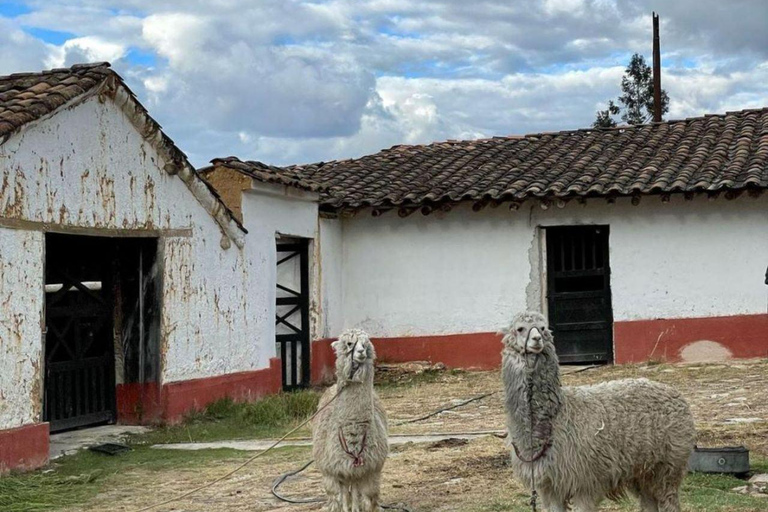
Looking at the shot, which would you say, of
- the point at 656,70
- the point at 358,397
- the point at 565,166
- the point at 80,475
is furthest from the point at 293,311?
the point at 656,70

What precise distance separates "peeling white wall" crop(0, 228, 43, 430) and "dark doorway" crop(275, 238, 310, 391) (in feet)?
22.4

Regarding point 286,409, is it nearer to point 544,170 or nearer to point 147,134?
point 147,134

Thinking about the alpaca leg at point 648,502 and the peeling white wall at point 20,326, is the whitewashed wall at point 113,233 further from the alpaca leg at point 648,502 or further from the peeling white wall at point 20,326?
the alpaca leg at point 648,502

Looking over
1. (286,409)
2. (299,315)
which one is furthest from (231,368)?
(299,315)

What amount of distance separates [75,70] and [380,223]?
8.28 meters

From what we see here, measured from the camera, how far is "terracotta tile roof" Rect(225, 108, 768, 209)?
18.0 m

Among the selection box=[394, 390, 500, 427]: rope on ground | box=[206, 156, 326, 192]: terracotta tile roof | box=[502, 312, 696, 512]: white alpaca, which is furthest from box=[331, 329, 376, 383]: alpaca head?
box=[206, 156, 326, 192]: terracotta tile roof

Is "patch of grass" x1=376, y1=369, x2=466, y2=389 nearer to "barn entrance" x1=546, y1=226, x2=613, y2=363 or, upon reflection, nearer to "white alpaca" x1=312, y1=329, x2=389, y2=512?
"barn entrance" x1=546, y1=226, x2=613, y2=363

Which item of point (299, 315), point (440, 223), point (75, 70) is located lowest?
point (299, 315)

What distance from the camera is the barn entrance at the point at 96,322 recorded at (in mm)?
13211

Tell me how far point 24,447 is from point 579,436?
19.9 feet

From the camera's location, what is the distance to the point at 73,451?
1185 centimetres

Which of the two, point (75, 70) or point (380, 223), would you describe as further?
point (380, 223)

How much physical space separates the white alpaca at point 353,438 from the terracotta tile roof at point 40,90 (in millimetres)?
4549
